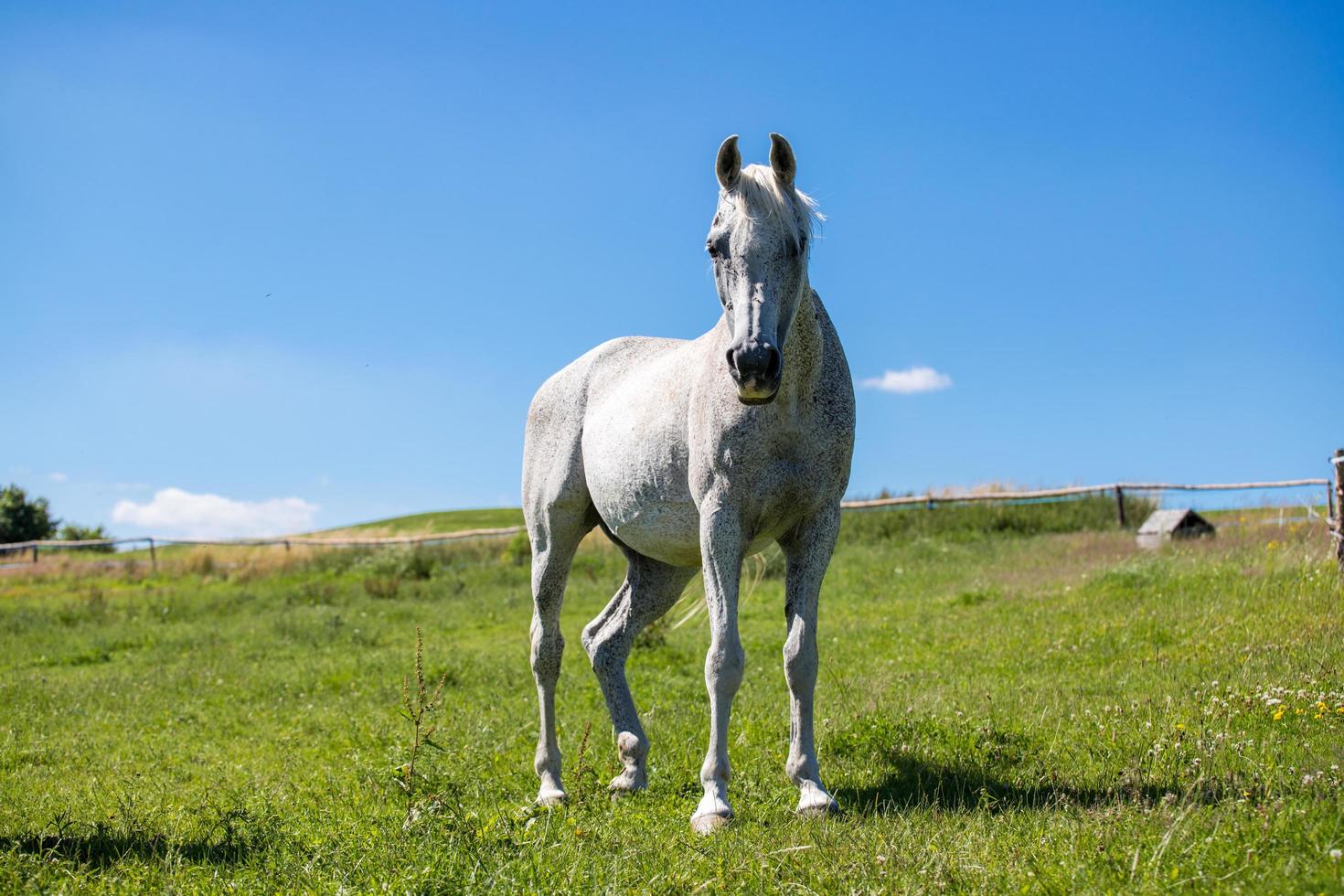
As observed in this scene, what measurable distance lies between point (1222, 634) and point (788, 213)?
5578mm

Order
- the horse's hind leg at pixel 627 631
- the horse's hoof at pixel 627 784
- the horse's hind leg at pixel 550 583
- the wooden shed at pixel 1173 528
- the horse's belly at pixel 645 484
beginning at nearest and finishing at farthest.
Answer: the horse's belly at pixel 645 484 < the horse's hoof at pixel 627 784 < the horse's hind leg at pixel 627 631 < the horse's hind leg at pixel 550 583 < the wooden shed at pixel 1173 528

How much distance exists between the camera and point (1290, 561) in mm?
10570

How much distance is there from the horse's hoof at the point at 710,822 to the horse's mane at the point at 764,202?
240 cm

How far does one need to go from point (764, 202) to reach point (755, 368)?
784 millimetres

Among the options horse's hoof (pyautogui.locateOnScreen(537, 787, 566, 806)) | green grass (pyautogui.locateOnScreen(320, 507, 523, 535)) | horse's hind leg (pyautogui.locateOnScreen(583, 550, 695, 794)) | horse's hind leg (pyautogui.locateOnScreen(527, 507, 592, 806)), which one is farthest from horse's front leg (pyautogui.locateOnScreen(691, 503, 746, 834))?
green grass (pyautogui.locateOnScreen(320, 507, 523, 535))

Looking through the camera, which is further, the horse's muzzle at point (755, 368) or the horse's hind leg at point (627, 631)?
the horse's hind leg at point (627, 631)

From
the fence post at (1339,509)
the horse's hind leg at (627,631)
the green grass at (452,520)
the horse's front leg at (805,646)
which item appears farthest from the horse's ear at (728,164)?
the green grass at (452,520)

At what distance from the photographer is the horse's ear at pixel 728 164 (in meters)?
4.20

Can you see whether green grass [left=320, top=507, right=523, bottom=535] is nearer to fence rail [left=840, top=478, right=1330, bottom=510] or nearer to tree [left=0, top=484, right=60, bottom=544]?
tree [left=0, top=484, right=60, bottom=544]

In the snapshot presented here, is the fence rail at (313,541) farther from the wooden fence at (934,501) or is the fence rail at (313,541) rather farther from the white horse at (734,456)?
the white horse at (734,456)

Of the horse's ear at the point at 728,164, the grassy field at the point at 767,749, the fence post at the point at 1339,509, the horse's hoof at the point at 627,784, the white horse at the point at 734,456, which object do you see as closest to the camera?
the grassy field at the point at 767,749

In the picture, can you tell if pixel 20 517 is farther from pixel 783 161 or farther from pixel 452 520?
pixel 783 161

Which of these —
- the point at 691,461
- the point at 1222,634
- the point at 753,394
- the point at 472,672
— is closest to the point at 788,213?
the point at 753,394

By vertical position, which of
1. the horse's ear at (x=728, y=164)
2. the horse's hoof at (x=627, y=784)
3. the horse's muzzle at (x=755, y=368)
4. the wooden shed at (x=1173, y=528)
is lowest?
the horse's hoof at (x=627, y=784)
